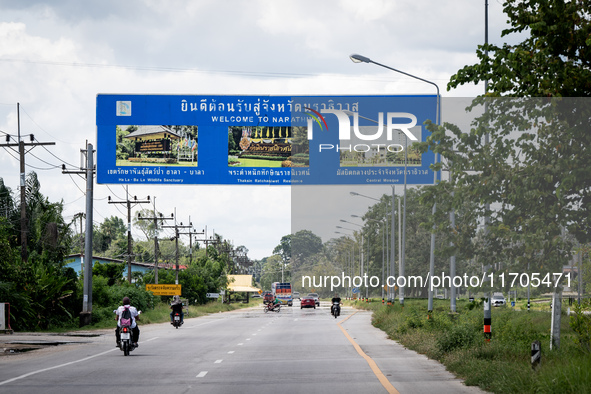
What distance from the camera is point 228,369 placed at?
17859mm

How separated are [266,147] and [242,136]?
1.03 metres

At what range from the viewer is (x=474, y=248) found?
14750 mm

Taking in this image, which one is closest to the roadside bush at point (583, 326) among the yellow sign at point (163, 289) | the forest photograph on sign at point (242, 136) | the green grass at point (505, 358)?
the green grass at point (505, 358)

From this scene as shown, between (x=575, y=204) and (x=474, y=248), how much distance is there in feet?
6.60

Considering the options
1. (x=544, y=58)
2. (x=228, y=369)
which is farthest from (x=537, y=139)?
(x=228, y=369)

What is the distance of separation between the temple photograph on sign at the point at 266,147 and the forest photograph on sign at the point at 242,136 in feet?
0.13

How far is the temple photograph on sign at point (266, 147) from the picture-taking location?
104 ft

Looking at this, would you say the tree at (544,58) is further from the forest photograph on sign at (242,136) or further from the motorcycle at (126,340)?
the forest photograph on sign at (242,136)

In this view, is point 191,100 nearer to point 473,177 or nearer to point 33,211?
point 473,177

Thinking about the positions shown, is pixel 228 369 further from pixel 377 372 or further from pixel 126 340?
pixel 126 340

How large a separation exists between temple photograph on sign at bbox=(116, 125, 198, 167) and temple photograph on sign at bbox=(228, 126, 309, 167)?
5.04 ft

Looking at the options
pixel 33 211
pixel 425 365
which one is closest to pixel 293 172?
pixel 425 365

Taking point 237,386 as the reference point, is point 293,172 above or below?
above

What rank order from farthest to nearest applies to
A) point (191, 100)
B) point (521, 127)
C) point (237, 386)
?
point (191, 100) < point (237, 386) < point (521, 127)
